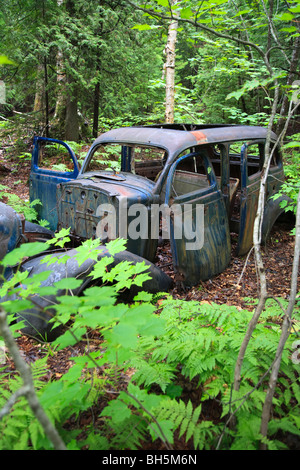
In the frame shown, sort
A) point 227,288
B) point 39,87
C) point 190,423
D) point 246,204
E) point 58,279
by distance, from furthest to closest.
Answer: point 39,87 → point 246,204 → point 227,288 → point 58,279 → point 190,423

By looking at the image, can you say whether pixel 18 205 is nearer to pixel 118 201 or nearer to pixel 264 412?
pixel 118 201

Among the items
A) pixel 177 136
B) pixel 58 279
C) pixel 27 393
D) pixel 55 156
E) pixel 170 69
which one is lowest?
pixel 58 279

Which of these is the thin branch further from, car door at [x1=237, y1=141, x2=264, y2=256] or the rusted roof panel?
car door at [x1=237, y1=141, x2=264, y2=256]

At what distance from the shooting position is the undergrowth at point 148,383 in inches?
57.6

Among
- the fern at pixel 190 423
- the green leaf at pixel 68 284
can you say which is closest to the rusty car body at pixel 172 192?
the fern at pixel 190 423

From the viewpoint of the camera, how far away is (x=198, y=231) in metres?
4.12

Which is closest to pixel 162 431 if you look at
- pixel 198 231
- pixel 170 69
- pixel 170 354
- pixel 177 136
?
pixel 170 354

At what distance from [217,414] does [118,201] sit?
2476 mm

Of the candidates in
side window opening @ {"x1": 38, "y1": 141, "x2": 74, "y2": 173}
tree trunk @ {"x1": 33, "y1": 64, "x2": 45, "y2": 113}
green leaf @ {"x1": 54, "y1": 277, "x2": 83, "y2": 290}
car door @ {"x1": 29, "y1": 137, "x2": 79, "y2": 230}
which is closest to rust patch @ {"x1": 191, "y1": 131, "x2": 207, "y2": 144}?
car door @ {"x1": 29, "y1": 137, "x2": 79, "y2": 230}

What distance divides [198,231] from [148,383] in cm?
239

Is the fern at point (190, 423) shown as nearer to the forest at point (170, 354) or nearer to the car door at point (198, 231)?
the forest at point (170, 354)

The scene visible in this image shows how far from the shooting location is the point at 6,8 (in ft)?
25.7

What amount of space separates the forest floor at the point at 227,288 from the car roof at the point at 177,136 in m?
1.65

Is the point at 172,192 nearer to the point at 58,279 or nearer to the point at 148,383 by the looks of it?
the point at 58,279
